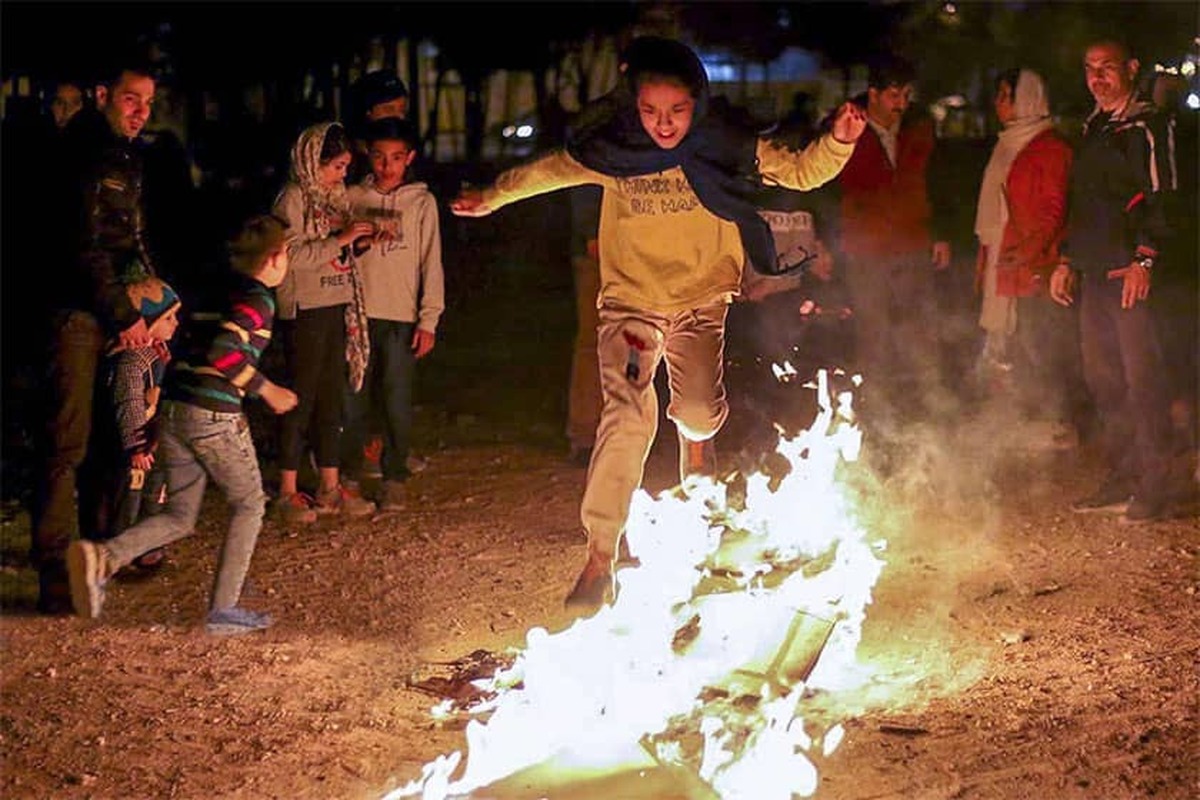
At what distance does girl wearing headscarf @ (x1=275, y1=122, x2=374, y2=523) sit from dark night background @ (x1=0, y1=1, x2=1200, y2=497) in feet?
1.60

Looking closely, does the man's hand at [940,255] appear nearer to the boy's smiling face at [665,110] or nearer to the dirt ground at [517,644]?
the dirt ground at [517,644]

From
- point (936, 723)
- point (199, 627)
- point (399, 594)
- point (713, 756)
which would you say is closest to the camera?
point (713, 756)

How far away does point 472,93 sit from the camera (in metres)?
35.7

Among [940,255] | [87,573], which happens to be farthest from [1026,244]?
[87,573]

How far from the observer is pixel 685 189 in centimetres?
617

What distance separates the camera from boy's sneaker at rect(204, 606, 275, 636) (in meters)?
6.36

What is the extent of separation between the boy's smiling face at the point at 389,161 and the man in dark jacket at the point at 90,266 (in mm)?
1486

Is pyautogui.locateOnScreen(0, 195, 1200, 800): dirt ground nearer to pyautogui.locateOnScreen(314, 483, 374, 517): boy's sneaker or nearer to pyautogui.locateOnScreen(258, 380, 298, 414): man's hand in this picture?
pyautogui.locateOnScreen(314, 483, 374, 517): boy's sneaker

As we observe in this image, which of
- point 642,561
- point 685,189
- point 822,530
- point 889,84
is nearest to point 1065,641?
point 822,530

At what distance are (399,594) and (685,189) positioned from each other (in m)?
2.23

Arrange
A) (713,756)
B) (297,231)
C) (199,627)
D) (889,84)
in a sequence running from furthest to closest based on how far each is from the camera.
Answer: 1. (889,84)
2. (297,231)
3. (199,627)
4. (713,756)

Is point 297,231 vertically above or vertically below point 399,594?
above

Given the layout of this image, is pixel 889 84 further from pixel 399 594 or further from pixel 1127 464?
pixel 399 594

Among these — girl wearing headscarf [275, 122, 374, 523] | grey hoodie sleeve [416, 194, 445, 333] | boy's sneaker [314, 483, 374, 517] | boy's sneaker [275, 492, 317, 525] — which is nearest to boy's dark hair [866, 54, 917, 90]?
grey hoodie sleeve [416, 194, 445, 333]
